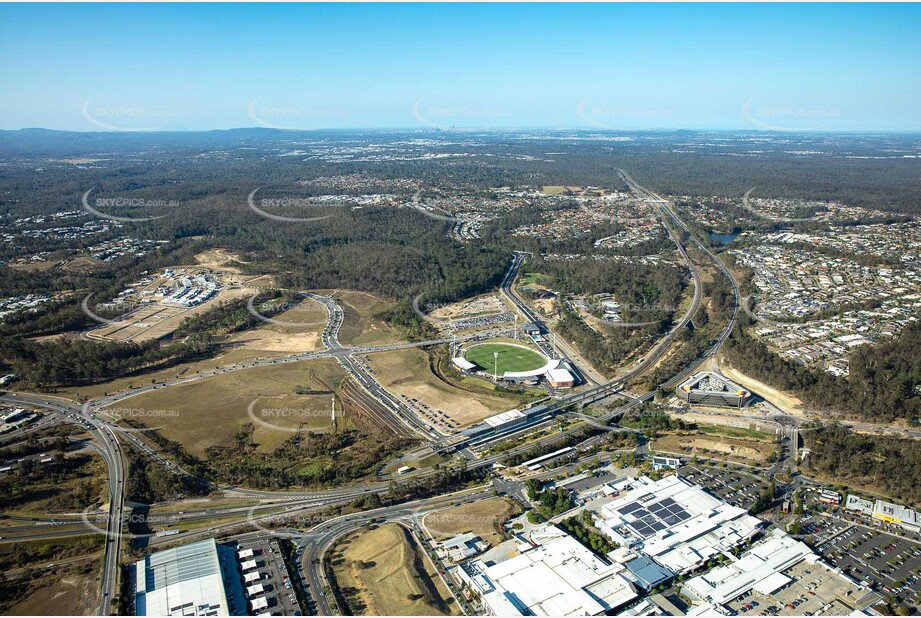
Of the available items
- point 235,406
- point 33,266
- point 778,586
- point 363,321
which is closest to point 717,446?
point 778,586

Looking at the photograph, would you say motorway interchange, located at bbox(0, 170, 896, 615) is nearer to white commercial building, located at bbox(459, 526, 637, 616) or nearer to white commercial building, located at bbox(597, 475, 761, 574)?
white commercial building, located at bbox(597, 475, 761, 574)

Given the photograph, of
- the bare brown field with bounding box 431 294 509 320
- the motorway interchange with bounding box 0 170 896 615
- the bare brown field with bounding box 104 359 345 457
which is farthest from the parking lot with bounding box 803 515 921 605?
the bare brown field with bounding box 431 294 509 320

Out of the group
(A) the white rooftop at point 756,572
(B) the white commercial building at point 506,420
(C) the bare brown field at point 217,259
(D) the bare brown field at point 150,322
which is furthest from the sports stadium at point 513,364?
(C) the bare brown field at point 217,259

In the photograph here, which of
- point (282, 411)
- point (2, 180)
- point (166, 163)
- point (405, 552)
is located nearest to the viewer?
point (405, 552)

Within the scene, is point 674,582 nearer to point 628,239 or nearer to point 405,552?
point 405,552

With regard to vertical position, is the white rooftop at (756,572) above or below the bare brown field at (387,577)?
above

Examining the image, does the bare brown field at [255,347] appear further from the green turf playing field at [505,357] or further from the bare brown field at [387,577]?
the bare brown field at [387,577]

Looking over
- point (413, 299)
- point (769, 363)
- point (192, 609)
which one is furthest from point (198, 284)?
point (769, 363)
